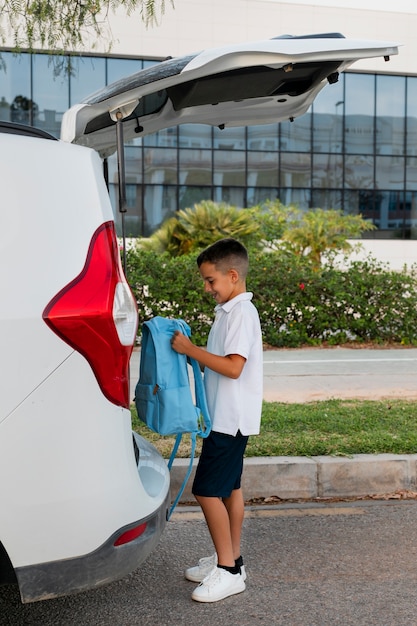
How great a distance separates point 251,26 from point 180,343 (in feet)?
105

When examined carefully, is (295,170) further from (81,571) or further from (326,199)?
(81,571)

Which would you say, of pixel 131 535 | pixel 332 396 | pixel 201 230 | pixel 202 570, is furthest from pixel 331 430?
pixel 201 230

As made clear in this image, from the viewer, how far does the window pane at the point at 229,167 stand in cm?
3250

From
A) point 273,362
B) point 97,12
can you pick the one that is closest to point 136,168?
point 273,362

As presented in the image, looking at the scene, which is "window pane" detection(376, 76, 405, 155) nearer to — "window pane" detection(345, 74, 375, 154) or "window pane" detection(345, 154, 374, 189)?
"window pane" detection(345, 74, 375, 154)

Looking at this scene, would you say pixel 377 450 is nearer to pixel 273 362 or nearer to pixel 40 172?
pixel 40 172

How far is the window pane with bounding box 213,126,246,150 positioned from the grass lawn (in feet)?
86.1

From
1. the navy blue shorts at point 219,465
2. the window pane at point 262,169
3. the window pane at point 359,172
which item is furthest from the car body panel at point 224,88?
the window pane at point 359,172

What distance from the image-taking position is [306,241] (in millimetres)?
25562

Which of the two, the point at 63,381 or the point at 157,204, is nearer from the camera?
the point at 63,381

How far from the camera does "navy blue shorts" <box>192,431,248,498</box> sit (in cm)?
336

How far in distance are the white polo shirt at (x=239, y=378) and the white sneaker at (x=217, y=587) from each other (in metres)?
0.64

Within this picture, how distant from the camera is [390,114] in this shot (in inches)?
1359

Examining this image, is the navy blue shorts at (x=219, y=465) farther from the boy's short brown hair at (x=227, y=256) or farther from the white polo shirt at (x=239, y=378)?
the boy's short brown hair at (x=227, y=256)
